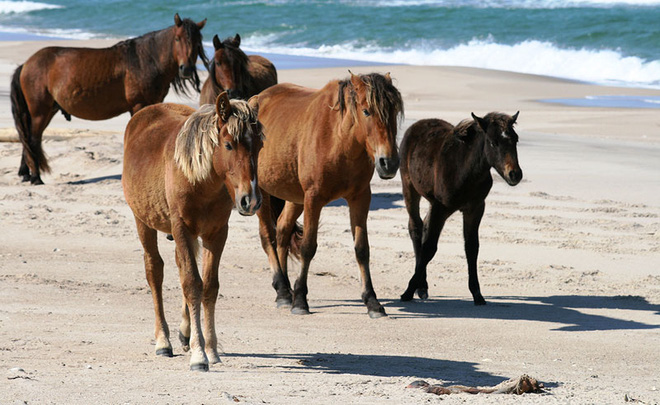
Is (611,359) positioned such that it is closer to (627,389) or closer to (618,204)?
(627,389)

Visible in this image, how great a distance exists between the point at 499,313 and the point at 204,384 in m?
3.09

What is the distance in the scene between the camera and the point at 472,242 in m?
7.79

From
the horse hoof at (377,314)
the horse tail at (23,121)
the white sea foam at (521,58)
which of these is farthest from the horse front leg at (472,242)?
the white sea foam at (521,58)

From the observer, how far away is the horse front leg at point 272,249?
25.5 feet

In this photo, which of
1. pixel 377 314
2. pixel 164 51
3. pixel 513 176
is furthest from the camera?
pixel 164 51

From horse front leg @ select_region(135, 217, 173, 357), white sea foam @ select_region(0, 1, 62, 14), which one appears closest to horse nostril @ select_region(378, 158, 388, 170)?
horse front leg @ select_region(135, 217, 173, 357)

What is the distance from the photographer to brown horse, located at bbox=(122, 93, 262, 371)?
516cm

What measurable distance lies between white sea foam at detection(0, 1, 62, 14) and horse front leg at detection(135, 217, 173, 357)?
5167 cm

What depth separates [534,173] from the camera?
12.9m

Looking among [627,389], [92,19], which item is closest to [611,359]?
[627,389]

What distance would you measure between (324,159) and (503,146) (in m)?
1.48

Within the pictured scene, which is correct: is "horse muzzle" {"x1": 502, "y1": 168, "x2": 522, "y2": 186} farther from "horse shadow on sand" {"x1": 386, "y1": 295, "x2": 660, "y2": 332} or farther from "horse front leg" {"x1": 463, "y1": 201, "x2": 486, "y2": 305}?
"horse shadow on sand" {"x1": 386, "y1": 295, "x2": 660, "y2": 332}

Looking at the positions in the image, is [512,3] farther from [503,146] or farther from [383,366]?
[383,366]

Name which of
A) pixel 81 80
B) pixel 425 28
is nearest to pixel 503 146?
pixel 81 80
